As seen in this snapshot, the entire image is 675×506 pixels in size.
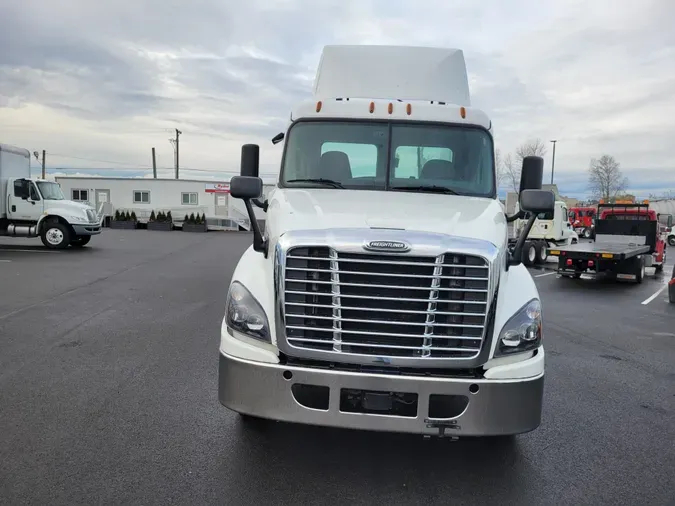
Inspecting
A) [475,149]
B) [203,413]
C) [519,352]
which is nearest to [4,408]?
[203,413]

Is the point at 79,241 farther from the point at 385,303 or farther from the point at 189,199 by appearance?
the point at 189,199

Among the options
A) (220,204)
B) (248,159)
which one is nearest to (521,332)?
(248,159)

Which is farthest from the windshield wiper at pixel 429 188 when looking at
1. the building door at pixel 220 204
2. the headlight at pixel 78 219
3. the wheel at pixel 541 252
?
the building door at pixel 220 204

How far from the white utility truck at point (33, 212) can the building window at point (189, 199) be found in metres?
22.4

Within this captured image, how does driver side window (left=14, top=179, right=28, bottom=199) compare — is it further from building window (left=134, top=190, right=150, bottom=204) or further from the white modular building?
building window (left=134, top=190, right=150, bottom=204)

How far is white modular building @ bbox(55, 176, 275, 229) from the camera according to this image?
1635 inches

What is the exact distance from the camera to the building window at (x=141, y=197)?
42.1m

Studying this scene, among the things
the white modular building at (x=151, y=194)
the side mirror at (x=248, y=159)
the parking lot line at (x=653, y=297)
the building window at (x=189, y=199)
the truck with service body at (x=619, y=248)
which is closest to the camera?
the side mirror at (x=248, y=159)

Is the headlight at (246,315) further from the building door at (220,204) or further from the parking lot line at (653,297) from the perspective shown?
the building door at (220,204)

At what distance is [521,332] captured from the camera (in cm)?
362

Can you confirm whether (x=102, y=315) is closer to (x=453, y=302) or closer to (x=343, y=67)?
(x=343, y=67)

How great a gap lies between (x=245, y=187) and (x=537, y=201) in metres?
2.24

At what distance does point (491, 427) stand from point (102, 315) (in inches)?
270

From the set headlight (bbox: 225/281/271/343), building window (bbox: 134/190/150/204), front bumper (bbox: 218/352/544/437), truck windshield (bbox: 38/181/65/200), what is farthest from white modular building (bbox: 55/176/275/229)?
front bumper (bbox: 218/352/544/437)
